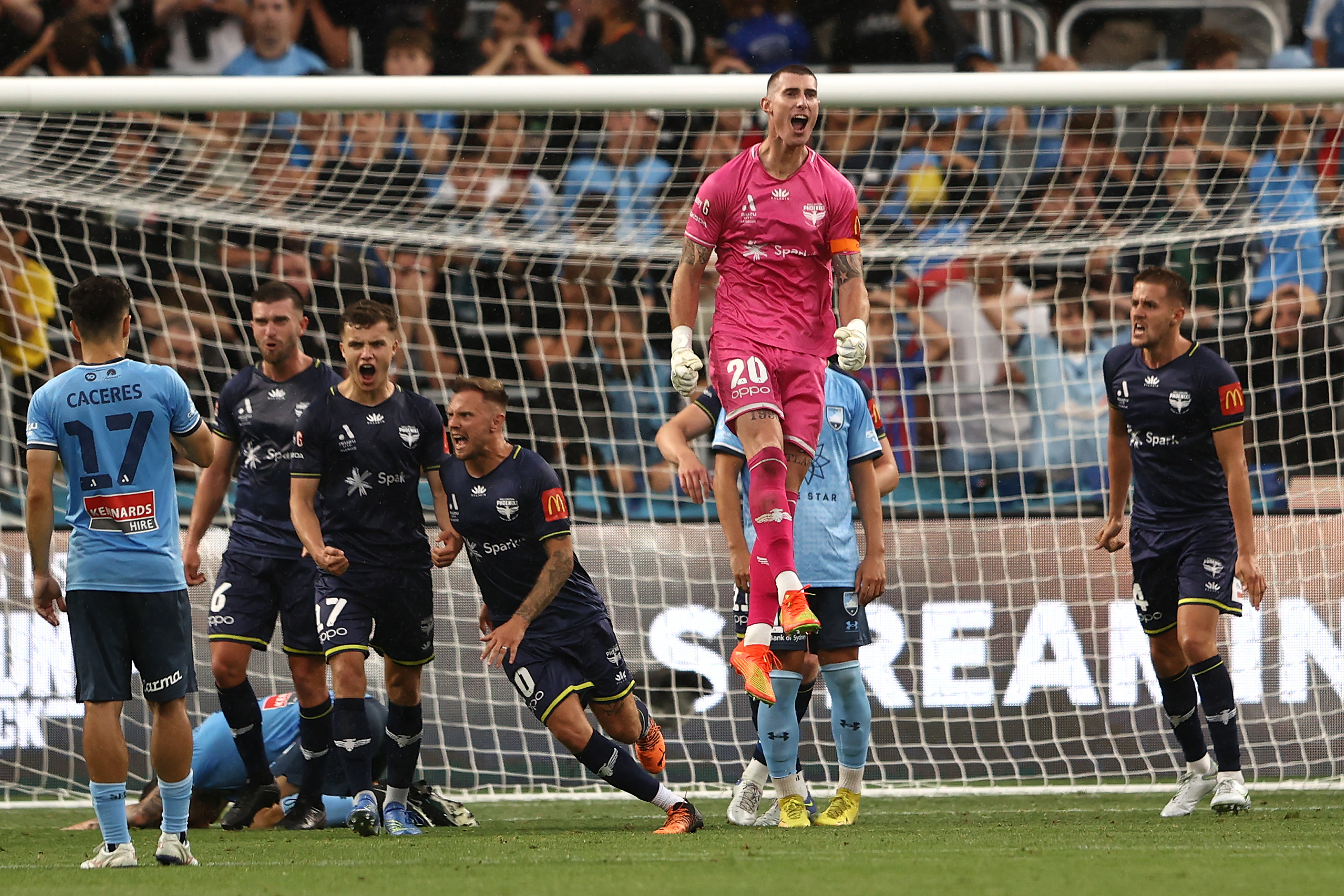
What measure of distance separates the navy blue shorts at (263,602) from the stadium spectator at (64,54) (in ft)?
Answer: 19.5

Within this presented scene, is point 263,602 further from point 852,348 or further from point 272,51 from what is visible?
point 272,51

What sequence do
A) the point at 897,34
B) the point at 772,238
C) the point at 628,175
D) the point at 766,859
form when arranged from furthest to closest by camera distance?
the point at 897,34 → the point at 628,175 → the point at 772,238 → the point at 766,859

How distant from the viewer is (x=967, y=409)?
9.35 meters

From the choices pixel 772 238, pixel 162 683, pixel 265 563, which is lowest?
pixel 162 683

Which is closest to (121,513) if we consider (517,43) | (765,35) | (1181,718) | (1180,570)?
(1180,570)

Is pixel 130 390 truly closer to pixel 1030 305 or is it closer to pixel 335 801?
pixel 335 801

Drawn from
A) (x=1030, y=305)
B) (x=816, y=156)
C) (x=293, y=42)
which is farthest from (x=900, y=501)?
(x=293, y=42)

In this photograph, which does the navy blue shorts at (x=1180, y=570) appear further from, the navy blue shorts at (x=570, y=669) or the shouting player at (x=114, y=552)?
the shouting player at (x=114, y=552)

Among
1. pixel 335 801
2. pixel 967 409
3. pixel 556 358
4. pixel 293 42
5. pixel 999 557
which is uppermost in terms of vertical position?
pixel 293 42

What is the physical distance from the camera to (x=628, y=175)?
10.0m

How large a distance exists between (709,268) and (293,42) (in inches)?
150

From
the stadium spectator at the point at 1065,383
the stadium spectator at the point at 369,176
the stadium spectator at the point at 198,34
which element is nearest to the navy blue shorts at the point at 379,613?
the stadium spectator at the point at 369,176

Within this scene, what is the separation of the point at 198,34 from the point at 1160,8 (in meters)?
7.50

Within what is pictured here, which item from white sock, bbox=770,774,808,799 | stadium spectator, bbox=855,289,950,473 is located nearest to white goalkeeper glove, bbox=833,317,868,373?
white sock, bbox=770,774,808,799
